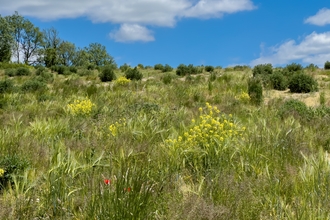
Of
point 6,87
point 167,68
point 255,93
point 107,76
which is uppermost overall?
point 167,68

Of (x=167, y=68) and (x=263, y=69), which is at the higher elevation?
(x=167, y=68)

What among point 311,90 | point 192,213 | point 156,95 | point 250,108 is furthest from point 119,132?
point 311,90

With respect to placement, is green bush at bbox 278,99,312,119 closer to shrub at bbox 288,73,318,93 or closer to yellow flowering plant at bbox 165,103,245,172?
yellow flowering plant at bbox 165,103,245,172

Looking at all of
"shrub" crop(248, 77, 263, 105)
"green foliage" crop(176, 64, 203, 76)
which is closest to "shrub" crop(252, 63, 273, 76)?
"green foliage" crop(176, 64, 203, 76)

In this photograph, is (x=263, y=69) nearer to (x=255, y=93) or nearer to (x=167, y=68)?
(x=255, y=93)

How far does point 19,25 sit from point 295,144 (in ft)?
243

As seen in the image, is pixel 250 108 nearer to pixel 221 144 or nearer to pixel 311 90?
pixel 311 90

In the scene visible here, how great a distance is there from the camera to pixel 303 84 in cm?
1252

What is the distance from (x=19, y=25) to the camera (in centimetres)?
6906

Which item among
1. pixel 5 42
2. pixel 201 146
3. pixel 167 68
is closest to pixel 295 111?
pixel 201 146

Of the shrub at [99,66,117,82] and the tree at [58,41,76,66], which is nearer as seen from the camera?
the shrub at [99,66,117,82]

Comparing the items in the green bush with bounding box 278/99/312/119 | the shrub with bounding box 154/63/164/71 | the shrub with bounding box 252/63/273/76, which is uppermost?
the shrub with bounding box 154/63/164/71

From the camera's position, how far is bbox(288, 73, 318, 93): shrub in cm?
1250

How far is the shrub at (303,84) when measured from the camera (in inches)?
492
